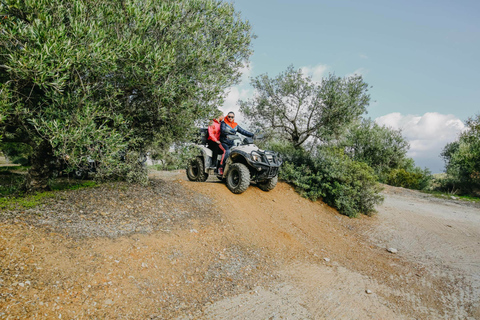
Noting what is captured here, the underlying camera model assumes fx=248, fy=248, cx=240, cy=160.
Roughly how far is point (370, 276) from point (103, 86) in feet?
25.7

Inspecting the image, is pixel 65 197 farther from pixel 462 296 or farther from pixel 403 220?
pixel 403 220

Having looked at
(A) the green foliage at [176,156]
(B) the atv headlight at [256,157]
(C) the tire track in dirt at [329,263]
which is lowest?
(C) the tire track in dirt at [329,263]

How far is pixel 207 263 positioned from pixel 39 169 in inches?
213

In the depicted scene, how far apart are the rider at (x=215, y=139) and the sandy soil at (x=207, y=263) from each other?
1.63 meters

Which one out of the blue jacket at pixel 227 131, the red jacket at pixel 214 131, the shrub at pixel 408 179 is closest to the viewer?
the blue jacket at pixel 227 131

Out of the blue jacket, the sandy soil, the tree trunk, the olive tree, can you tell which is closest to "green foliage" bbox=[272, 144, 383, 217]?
the sandy soil

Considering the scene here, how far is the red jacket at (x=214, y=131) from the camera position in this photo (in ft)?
29.9

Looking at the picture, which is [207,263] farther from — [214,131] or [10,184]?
[10,184]

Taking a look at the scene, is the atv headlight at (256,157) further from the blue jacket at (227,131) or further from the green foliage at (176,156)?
the green foliage at (176,156)

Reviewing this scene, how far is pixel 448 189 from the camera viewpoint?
68.0 feet

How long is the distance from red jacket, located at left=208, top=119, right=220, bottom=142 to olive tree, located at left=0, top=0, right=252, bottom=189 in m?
1.89

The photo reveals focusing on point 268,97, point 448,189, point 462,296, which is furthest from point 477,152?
point 462,296

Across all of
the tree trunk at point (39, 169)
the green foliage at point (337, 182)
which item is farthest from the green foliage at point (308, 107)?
the tree trunk at point (39, 169)

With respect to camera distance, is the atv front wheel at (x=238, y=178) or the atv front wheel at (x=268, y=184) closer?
the atv front wheel at (x=238, y=178)
